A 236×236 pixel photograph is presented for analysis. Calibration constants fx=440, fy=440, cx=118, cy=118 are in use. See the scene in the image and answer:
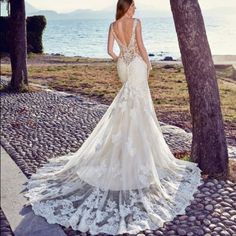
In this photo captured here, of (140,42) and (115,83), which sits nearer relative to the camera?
(140,42)

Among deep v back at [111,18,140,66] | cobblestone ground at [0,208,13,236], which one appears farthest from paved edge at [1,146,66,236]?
deep v back at [111,18,140,66]

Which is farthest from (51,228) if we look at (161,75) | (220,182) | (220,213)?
(161,75)

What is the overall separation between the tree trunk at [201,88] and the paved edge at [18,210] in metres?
2.48

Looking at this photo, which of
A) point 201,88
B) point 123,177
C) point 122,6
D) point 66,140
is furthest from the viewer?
point 66,140

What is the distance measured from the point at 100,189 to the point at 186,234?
132cm

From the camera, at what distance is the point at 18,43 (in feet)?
42.8

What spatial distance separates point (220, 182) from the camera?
19.4ft

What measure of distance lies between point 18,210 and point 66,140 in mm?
3014

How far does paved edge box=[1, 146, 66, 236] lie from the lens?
4605mm

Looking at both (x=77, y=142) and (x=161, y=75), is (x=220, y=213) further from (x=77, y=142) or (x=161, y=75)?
(x=161, y=75)

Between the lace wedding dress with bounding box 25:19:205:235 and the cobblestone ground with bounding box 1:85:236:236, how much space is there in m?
0.20

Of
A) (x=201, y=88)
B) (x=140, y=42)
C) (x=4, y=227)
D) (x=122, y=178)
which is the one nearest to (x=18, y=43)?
(x=140, y=42)

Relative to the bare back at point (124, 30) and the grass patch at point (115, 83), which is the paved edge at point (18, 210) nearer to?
the bare back at point (124, 30)

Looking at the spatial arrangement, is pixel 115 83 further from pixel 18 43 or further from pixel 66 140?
pixel 66 140
